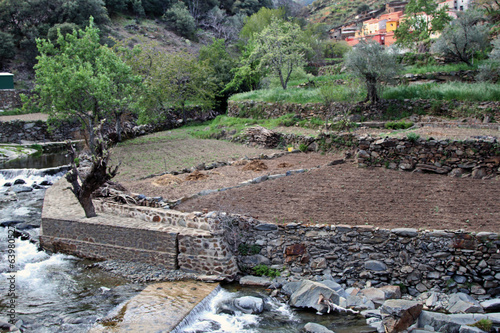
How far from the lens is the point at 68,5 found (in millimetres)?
44062

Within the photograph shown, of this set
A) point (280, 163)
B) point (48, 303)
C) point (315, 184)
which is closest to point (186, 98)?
point (280, 163)

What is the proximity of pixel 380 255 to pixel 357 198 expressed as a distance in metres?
2.66

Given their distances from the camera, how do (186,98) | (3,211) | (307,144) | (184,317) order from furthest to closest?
(186,98) → (307,144) → (3,211) → (184,317)

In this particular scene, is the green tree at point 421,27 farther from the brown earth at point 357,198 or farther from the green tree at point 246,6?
the green tree at point 246,6

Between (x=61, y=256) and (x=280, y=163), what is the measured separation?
829cm

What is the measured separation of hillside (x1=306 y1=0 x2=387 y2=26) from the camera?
260 ft

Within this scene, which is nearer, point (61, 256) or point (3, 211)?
point (61, 256)

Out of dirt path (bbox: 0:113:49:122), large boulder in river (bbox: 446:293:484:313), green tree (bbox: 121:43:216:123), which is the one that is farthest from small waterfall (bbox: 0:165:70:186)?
large boulder in river (bbox: 446:293:484:313)

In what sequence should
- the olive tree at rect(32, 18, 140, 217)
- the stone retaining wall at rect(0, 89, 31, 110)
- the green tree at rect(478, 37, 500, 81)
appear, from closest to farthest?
the olive tree at rect(32, 18, 140, 217) → the green tree at rect(478, 37, 500, 81) → the stone retaining wall at rect(0, 89, 31, 110)

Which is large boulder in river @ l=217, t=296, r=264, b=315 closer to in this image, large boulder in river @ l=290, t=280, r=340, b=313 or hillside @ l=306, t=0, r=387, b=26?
large boulder in river @ l=290, t=280, r=340, b=313

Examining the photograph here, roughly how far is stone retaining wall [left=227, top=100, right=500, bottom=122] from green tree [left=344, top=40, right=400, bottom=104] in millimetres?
642

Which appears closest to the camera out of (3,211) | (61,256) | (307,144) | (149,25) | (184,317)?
(184,317)

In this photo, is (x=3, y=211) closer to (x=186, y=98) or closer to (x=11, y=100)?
(x=186, y=98)

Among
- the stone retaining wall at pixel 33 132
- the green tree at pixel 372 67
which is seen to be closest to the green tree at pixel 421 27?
the green tree at pixel 372 67
